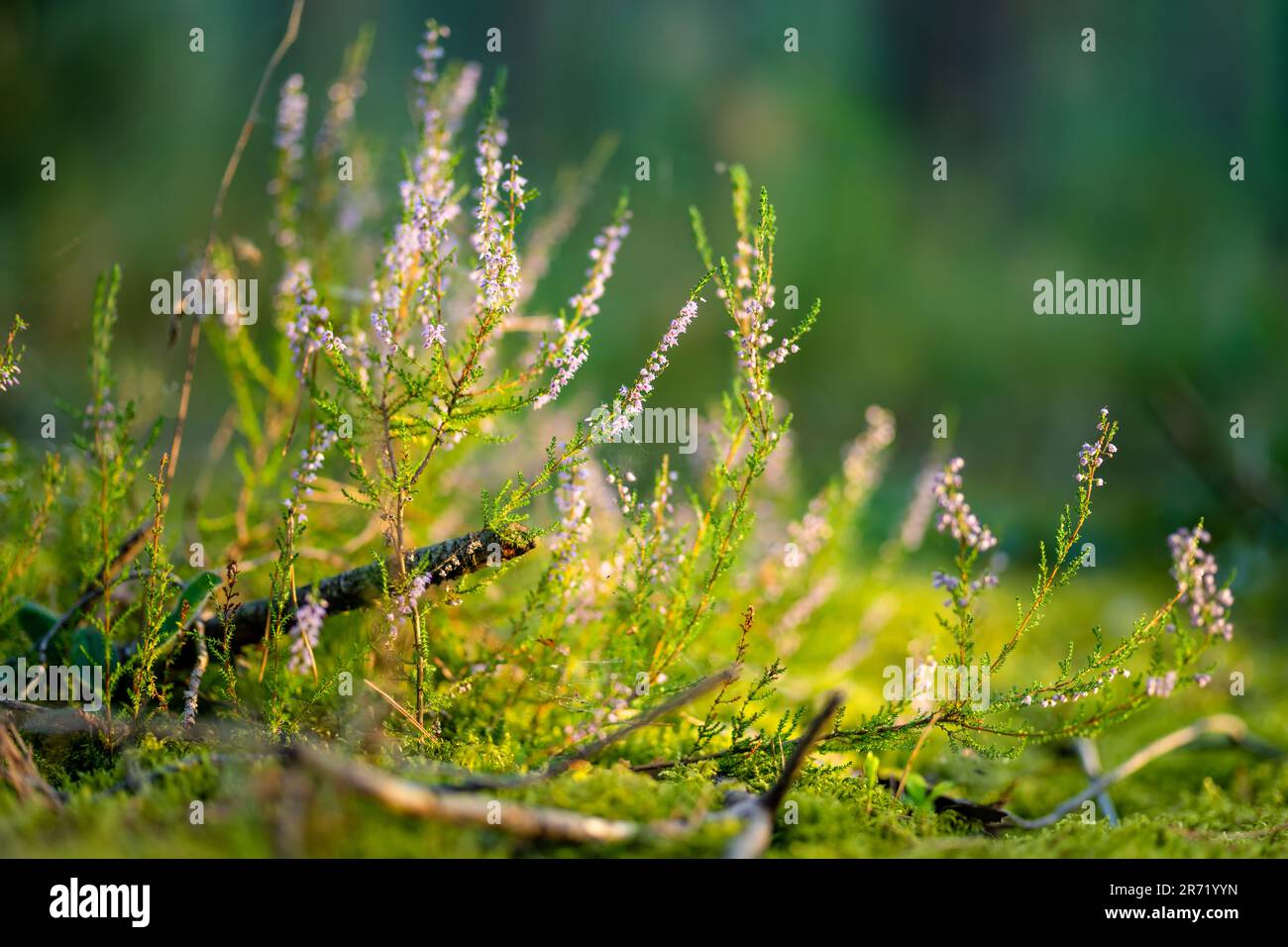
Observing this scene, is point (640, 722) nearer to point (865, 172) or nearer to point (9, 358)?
point (9, 358)

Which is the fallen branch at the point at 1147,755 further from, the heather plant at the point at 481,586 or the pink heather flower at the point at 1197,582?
the pink heather flower at the point at 1197,582

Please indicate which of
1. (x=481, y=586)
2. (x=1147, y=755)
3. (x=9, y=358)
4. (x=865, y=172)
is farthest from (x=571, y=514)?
(x=865, y=172)

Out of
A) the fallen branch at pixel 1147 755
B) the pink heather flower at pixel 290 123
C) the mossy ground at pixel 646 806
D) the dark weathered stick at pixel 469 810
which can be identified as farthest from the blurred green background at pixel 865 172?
the dark weathered stick at pixel 469 810

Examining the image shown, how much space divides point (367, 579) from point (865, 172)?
862 centimetres

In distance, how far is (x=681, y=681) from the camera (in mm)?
2004

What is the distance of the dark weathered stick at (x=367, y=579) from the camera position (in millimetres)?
1807

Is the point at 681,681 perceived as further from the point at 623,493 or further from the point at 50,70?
the point at 50,70

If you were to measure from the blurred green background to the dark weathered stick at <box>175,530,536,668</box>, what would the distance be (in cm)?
516

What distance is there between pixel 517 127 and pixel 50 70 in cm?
426

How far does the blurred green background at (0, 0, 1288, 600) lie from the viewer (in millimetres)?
7930

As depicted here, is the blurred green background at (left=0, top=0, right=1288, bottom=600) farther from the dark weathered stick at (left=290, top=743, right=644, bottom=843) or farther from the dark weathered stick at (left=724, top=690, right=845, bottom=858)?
the dark weathered stick at (left=290, top=743, right=644, bottom=843)

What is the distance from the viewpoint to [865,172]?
30.9 ft
